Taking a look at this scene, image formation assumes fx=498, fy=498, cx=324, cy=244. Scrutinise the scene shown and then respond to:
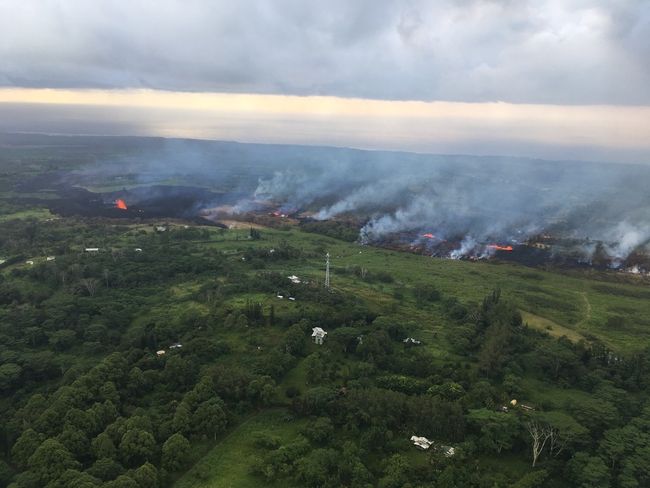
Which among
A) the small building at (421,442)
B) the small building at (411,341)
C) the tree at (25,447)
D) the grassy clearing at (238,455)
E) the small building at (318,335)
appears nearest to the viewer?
the grassy clearing at (238,455)

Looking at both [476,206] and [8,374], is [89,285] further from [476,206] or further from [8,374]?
[476,206]

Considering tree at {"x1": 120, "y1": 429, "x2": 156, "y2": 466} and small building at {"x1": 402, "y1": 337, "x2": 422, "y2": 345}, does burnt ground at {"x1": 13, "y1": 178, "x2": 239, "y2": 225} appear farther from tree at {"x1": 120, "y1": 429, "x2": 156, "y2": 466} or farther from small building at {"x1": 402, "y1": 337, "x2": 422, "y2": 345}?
tree at {"x1": 120, "y1": 429, "x2": 156, "y2": 466}

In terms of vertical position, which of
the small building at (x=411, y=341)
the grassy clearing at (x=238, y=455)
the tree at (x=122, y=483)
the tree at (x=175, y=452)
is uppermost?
the small building at (x=411, y=341)

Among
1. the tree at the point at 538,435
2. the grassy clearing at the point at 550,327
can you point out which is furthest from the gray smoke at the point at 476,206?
the tree at the point at 538,435

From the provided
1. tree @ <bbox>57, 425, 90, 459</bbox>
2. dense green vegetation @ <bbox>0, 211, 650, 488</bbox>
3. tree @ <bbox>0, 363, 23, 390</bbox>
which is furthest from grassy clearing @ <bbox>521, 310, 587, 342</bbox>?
tree @ <bbox>0, 363, 23, 390</bbox>

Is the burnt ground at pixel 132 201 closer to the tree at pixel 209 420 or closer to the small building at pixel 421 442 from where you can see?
the tree at pixel 209 420

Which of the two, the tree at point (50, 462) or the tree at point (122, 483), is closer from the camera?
the tree at point (122, 483)
